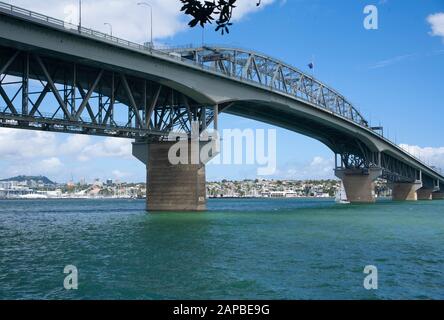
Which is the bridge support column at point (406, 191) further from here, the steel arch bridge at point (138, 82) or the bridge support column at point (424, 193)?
the steel arch bridge at point (138, 82)

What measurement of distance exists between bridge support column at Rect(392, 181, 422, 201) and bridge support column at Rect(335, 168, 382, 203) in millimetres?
31515

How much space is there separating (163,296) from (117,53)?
4387cm

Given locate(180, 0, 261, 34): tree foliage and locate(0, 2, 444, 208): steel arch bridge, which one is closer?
locate(180, 0, 261, 34): tree foliage

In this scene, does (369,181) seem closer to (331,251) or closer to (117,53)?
(117,53)

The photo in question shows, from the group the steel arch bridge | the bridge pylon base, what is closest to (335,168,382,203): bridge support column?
the steel arch bridge

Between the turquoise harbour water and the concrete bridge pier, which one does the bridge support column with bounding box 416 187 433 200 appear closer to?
the concrete bridge pier

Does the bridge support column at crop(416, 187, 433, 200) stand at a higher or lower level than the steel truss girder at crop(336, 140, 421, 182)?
lower

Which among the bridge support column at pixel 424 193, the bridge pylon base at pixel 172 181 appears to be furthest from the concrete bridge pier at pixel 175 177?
the bridge support column at pixel 424 193

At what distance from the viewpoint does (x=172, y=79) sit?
220 ft

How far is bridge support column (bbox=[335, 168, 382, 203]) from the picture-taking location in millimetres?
141750

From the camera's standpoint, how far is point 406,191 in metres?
172

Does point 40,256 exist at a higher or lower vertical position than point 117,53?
lower

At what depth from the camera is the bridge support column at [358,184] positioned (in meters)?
142
